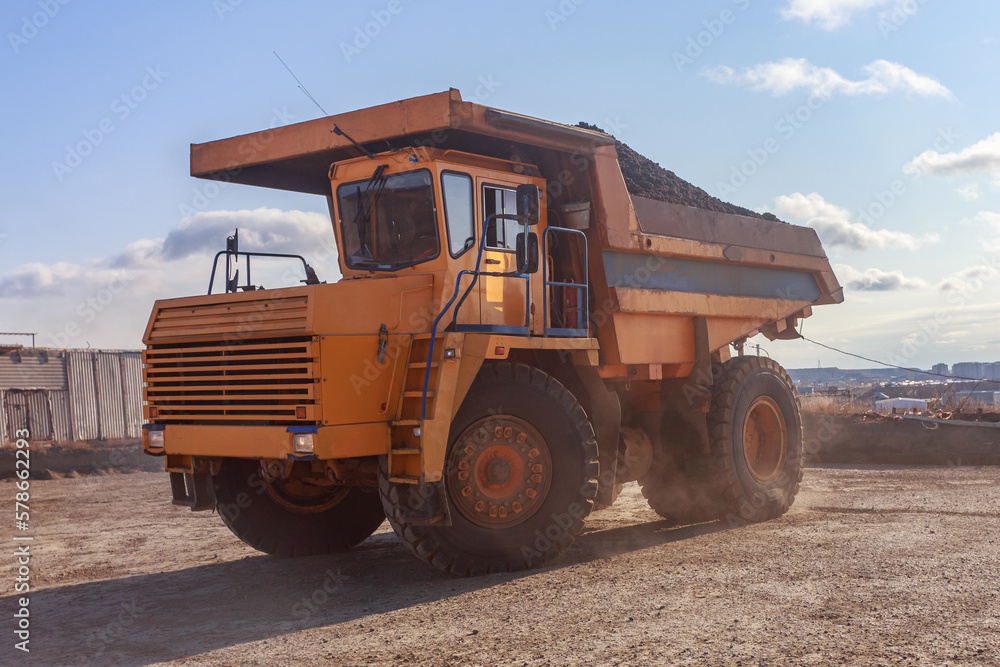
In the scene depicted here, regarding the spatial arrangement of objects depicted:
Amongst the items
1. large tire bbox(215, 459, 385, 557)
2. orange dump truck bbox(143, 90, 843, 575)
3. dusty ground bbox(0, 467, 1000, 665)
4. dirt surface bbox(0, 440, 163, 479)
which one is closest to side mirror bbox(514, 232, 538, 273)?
orange dump truck bbox(143, 90, 843, 575)

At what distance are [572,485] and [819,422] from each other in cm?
1145

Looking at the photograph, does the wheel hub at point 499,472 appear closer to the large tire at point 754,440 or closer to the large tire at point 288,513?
the large tire at point 288,513

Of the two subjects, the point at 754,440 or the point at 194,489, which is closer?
the point at 194,489

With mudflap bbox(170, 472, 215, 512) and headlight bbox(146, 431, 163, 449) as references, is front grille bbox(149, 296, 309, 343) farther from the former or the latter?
mudflap bbox(170, 472, 215, 512)

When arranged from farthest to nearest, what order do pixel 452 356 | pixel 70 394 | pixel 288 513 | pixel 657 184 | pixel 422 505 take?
pixel 70 394
pixel 657 184
pixel 288 513
pixel 452 356
pixel 422 505

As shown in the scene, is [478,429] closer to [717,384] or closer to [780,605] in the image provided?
[780,605]

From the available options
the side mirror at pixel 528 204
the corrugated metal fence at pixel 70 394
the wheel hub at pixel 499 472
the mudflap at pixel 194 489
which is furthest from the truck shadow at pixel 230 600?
the corrugated metal fence at pixel 70 394

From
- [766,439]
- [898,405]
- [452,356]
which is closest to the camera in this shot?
[452,356]

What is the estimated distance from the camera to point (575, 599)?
19.0 ft

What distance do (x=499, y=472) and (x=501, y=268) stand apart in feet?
5.27

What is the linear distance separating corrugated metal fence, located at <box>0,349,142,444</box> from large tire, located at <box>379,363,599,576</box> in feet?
67.6

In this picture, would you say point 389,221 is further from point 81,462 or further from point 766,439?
point 81,462

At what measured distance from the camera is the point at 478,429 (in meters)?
6.54

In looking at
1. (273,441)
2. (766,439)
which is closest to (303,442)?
(273,441)
